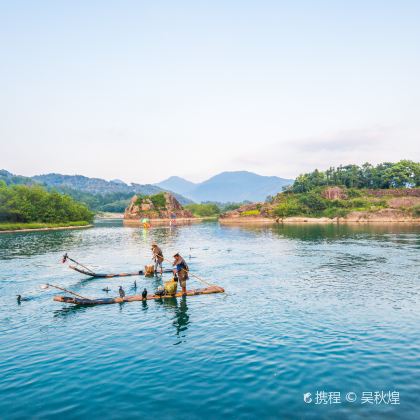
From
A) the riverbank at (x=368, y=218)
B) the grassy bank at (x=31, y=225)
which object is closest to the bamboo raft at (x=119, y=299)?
the grassy bank at (x=31, y=225)

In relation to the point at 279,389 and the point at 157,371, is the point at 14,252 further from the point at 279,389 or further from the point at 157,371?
the point at 279,389

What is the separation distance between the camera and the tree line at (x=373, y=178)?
179 meters

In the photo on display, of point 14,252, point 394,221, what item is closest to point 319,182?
point 394,221

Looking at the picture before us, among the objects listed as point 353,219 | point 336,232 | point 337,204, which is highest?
point 337,204

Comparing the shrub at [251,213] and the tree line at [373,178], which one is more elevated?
the tree line at [373,178]

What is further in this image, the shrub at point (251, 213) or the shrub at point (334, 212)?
the shrub at point (251, 213)

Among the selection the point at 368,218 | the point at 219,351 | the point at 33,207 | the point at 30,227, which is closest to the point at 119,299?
the point at 219,351

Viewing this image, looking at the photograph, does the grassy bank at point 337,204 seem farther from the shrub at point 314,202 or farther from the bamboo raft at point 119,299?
the bamboo raft at point 119,299

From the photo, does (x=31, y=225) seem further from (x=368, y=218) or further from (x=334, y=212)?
(x=368, y=218)

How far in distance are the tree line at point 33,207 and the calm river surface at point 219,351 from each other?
109 m

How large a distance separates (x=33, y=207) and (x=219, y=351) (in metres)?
136

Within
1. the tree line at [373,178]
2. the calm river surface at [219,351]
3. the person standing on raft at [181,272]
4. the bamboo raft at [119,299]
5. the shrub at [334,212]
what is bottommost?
the calm river surface at [219,351]

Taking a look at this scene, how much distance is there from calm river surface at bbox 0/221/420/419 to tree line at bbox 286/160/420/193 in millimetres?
164230

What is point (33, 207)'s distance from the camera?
135 m
